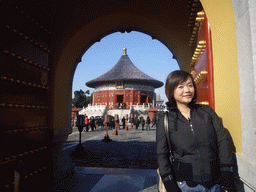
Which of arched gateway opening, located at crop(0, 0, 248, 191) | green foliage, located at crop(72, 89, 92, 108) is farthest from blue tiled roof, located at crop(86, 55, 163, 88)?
arched gateway opening, located at crop(0, 0, 248, 191)

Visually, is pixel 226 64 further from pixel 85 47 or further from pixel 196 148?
pixel 85 47

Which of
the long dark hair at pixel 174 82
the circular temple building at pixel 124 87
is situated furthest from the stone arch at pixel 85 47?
the circular temple building at pixel 124 87

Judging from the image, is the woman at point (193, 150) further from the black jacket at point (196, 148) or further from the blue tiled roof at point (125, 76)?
the blue tiled roof at point (125, 76)

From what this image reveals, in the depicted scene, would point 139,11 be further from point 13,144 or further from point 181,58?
point 13,144

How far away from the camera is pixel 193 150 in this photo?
4.25 feet

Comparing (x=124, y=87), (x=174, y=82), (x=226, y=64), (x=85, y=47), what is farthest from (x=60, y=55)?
(x=124, y=87)

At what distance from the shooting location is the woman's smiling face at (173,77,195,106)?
56.6 inches

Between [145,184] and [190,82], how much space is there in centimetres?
227

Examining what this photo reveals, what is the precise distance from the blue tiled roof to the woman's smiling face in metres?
31.4

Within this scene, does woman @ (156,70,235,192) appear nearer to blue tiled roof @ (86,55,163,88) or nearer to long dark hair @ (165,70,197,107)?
long dark hair @ (165,70,197,107)

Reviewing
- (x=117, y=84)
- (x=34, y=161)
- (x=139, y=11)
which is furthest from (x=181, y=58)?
(x=117, y=84)

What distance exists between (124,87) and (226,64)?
105 feet

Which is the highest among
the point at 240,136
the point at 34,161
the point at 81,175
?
the point at 240,136

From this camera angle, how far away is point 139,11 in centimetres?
378
